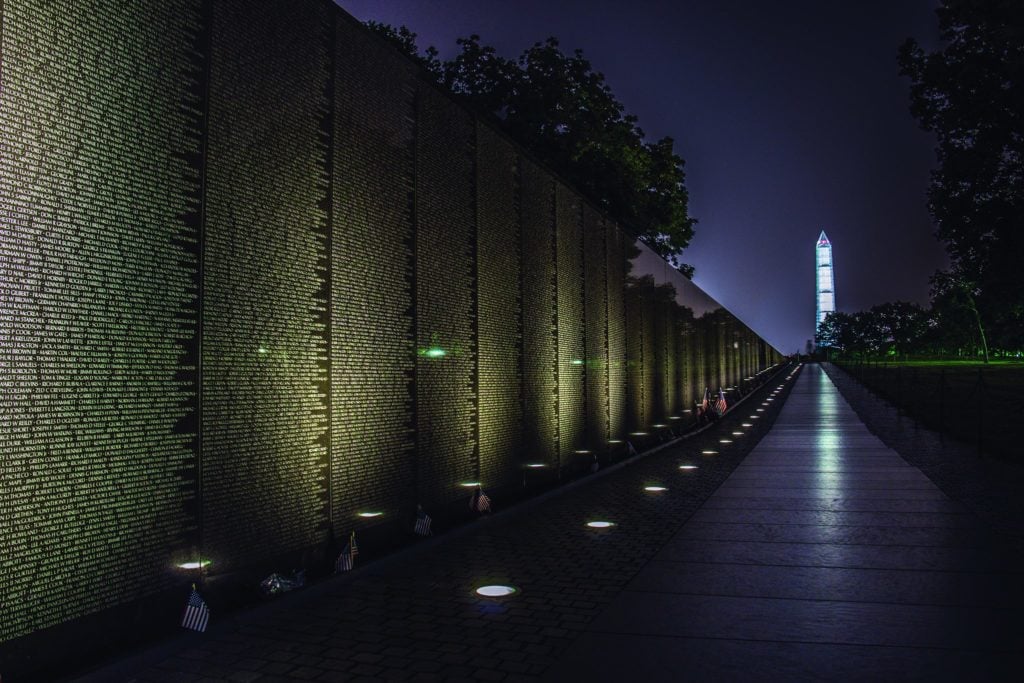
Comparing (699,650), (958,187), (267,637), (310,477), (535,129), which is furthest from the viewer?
(535,129)

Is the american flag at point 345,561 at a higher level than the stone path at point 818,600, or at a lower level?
higher

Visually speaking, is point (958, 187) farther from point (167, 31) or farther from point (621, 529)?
point (167, 31)

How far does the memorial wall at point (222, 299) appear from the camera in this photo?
412 cm

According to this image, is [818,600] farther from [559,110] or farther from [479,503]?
[559,110]

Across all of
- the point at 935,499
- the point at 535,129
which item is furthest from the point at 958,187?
the point at 935,499

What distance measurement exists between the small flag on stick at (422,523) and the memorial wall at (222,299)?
299 millimetres

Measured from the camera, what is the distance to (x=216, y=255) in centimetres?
538

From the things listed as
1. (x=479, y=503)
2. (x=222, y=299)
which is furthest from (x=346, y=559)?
(x=479, y=503)

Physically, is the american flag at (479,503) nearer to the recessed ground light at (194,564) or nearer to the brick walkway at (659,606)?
the brick walkway at (659,606)

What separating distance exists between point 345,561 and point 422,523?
5.05 feet

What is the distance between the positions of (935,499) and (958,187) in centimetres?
1445

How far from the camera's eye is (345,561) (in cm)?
637

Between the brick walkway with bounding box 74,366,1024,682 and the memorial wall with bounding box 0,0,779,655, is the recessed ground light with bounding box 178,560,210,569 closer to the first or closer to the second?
the memorial wall with bounding box 0,0,779,655

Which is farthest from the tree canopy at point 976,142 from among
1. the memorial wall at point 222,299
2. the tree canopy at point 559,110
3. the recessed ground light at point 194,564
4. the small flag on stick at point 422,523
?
the recessed ground light at point 194,564
